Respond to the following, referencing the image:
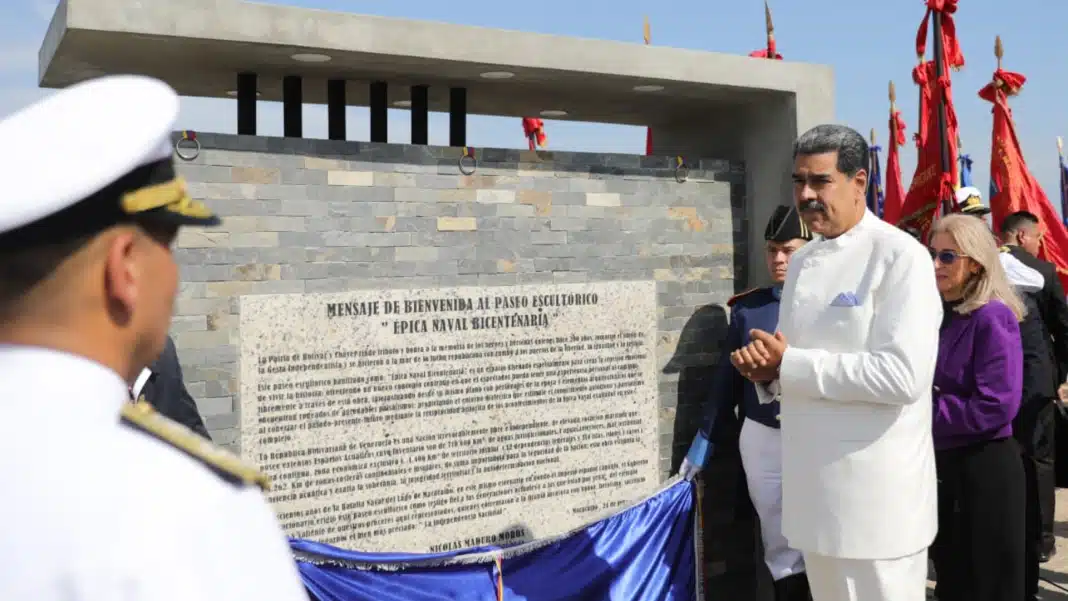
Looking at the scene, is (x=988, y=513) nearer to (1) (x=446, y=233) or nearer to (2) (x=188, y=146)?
(1) (x=446, y=233)

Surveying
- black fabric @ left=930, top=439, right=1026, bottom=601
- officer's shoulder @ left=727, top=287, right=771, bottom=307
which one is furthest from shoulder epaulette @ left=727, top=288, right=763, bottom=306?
black fabric @ left=930, top=439, right=1026, bottom=601

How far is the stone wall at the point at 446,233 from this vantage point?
138 inches

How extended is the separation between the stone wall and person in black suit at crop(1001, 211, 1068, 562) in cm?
152

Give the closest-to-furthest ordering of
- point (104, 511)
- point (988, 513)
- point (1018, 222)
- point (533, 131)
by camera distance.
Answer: point (104, 511)
point (988, 513)
point (1018, 222)
point (533, 131)

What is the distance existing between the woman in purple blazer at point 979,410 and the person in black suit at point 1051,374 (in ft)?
3.06

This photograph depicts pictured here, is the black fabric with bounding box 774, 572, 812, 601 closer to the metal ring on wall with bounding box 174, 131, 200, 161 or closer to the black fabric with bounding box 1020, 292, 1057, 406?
the black fabric with bounding box 1020, 292, 1057, 406

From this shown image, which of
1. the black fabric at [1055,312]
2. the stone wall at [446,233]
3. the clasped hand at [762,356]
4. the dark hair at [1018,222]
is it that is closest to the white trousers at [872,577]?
the clasped hand at [762,356]

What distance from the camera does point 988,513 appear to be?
3.61 metres

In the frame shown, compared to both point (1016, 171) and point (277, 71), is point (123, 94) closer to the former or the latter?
point (277, 71)

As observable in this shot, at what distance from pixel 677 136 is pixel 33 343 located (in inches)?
191

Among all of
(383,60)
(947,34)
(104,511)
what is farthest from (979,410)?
(947,34)

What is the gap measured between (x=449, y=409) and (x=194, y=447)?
10.2ft

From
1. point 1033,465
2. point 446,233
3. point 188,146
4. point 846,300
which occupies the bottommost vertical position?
point 1033,465

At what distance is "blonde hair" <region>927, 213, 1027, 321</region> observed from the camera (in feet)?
11.8
